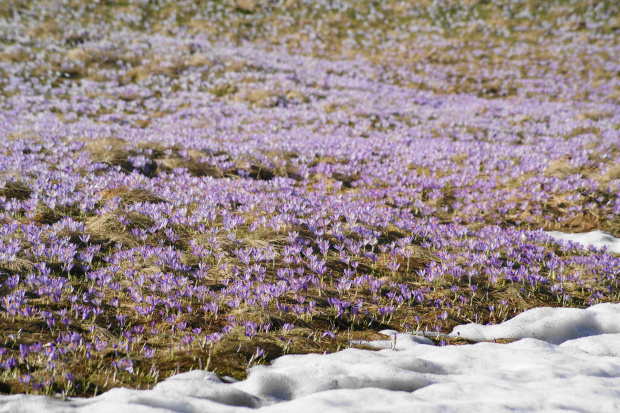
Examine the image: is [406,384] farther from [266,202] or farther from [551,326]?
[266,202]

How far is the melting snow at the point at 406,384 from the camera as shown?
2.84 meters

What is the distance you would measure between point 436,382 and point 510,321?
1.83 m

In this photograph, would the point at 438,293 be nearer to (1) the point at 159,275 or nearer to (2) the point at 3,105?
(1) the point at 159,275

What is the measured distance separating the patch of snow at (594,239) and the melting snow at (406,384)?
3438 millimetres

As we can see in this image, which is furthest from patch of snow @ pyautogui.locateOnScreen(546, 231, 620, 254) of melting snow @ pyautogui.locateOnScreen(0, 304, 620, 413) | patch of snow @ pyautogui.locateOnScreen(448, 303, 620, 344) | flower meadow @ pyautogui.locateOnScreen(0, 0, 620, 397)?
melting snow @ pyautogui.locateOnScreen(0, 304, 620, 413)

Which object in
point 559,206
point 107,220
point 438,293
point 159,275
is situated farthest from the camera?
point 559,206

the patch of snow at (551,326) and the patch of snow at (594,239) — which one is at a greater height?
the patch of snow at (594,239)

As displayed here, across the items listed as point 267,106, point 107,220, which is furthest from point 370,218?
point 267,106

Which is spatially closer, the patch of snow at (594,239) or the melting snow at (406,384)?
the melting snow at (406,384)

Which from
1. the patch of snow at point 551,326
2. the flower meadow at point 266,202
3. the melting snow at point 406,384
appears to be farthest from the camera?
the patch of snow at point 551,326

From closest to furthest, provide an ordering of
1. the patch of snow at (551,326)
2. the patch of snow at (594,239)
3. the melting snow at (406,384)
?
the melting snow at (406,384), the patch of snow at (551,326), the patch of snow at (594,239)

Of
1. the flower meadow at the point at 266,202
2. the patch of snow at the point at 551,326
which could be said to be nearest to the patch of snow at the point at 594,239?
the flower meadow at the point at 266,202

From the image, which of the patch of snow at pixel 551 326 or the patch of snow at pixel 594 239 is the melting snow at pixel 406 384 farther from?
the patch of snow at pixel 594 239

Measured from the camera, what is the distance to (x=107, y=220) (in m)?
5.88
